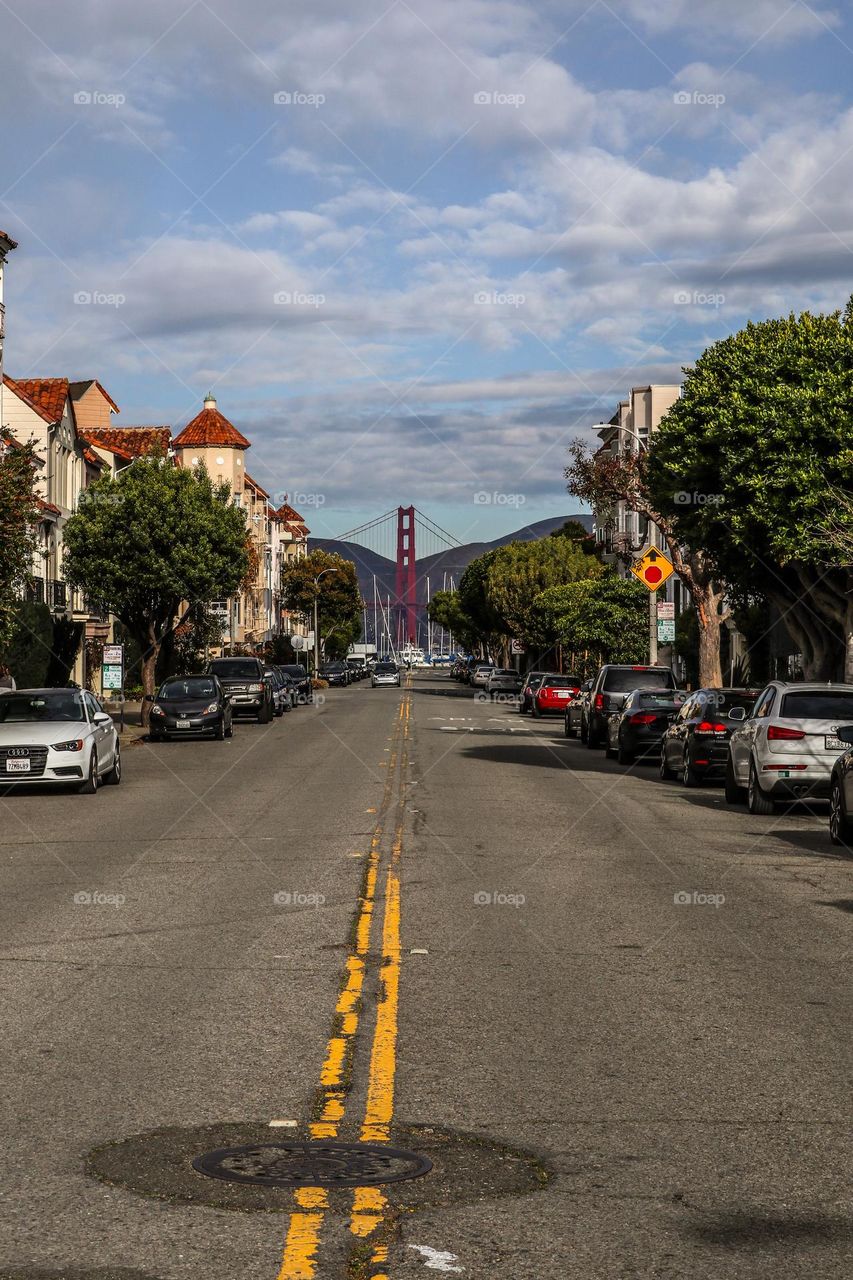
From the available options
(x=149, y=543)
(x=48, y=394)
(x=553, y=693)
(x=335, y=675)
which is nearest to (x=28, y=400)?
(x=48, y=394)

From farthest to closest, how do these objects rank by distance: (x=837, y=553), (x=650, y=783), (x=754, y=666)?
(x=754, y=666)
(x=837, y=553)
(x=650, y=783)

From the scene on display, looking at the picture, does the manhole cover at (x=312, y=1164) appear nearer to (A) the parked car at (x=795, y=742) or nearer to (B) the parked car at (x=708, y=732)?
(A) the parked car at (x=795, y=742)

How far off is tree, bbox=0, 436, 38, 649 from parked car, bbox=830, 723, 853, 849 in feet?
47.4

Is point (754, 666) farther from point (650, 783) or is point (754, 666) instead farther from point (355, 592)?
Answer: point (355, 592)

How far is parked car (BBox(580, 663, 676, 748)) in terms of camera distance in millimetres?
35000

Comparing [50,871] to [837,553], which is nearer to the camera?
[50,871]

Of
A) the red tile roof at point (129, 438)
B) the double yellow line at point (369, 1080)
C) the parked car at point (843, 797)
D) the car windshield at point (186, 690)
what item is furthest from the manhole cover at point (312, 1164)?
the red tile roof at point (129, 438)

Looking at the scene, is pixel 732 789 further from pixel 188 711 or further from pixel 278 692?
pixel 278 692

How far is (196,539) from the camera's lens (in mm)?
49344

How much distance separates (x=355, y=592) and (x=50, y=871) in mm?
125049

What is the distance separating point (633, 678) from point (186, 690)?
11.2m

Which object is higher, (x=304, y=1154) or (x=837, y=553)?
(x=837, y=553)

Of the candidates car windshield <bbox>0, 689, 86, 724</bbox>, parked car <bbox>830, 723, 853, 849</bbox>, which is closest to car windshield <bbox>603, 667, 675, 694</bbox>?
car windshield <bbox>0, 689, 86, 724</bbox>

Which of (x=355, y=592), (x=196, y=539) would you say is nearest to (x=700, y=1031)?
(x=196, y=539)
